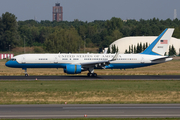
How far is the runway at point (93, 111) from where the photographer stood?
1709 cm

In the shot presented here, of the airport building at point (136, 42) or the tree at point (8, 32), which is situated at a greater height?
the tree at point (8, 32)

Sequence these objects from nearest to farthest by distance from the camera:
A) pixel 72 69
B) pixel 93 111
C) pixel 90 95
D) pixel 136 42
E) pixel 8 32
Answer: pixel 93 111
pixel 90 95
pixel 72 69
pixel 136 42
pixel 8 32

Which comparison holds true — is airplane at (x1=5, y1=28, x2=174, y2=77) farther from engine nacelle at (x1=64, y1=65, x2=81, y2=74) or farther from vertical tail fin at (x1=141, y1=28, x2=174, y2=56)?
vertical tail fin at (x1=141, y1=28, x2=174, y2=56)

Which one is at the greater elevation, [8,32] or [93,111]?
[8,32]

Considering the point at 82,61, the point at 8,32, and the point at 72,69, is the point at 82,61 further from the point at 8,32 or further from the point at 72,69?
the point at 8,32

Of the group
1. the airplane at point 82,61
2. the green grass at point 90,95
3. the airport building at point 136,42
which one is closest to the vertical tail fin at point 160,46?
the airplane at point 82,61

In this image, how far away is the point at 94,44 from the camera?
172500mm

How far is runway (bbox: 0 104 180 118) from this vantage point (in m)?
17.1

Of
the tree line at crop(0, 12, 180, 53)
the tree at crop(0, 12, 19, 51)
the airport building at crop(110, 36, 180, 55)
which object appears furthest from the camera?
the tree at crop(0, 12, 19, 51)

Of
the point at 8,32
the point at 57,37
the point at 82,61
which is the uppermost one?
the point at 8,32

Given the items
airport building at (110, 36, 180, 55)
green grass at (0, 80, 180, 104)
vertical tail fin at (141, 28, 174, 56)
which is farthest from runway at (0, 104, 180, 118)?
airport building at (110, 36, 180, 55)

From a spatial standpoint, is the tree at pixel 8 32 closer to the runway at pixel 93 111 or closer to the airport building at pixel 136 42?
the airport building at pixel 136 42

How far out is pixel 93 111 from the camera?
18.3m

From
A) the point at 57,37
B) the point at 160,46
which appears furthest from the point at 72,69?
the point at 57,37
